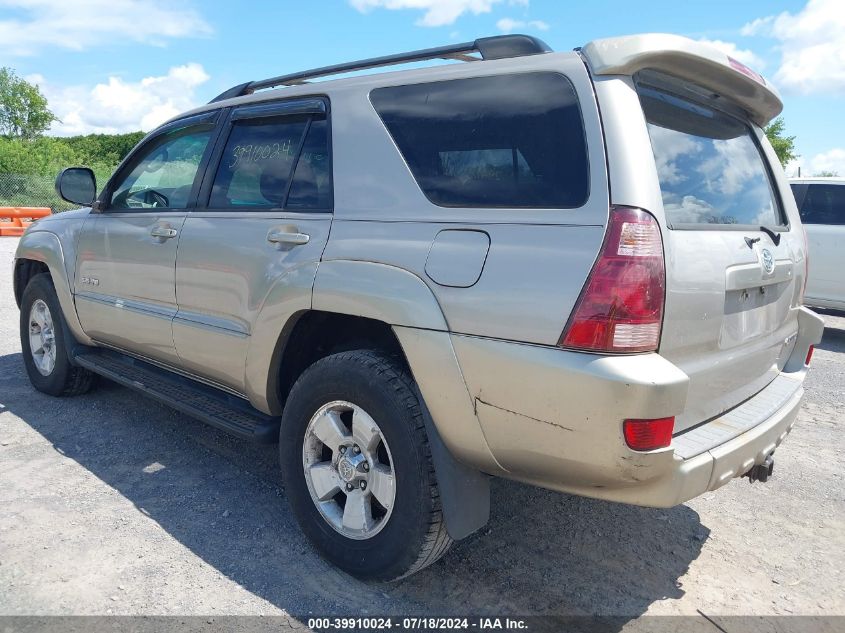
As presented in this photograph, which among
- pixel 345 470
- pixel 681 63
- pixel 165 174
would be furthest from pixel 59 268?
pixel 681 63

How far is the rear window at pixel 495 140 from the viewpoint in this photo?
89.4 inches

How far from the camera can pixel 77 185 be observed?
4.51 meters

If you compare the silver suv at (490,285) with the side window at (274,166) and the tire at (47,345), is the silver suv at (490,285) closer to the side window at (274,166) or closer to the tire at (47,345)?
the side window at (274,166)

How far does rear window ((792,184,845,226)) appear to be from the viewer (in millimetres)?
8234

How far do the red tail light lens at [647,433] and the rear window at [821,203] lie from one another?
7.45 meters

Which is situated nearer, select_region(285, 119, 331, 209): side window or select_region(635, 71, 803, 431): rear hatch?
select_region(635, 71, 803, 431): rear hatch

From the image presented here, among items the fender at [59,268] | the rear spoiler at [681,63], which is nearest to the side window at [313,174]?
the rear spoiler at [681,63]

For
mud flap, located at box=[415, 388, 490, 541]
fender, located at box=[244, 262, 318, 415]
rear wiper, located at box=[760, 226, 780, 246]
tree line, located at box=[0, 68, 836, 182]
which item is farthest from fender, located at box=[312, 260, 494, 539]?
tree line, located at box=[0, 68, 836, 182]

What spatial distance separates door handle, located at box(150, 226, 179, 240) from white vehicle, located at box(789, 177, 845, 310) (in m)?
7.32

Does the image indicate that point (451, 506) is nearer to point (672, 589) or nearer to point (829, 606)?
point (672, 589)

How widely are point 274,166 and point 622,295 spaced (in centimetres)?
186

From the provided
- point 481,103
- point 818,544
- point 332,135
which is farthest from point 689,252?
point 818,544

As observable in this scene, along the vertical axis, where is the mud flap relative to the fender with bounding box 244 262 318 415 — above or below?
below

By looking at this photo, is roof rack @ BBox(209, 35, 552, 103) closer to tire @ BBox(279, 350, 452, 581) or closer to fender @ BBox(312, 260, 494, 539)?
fender @ BBox(312, 260, 494, 539)
